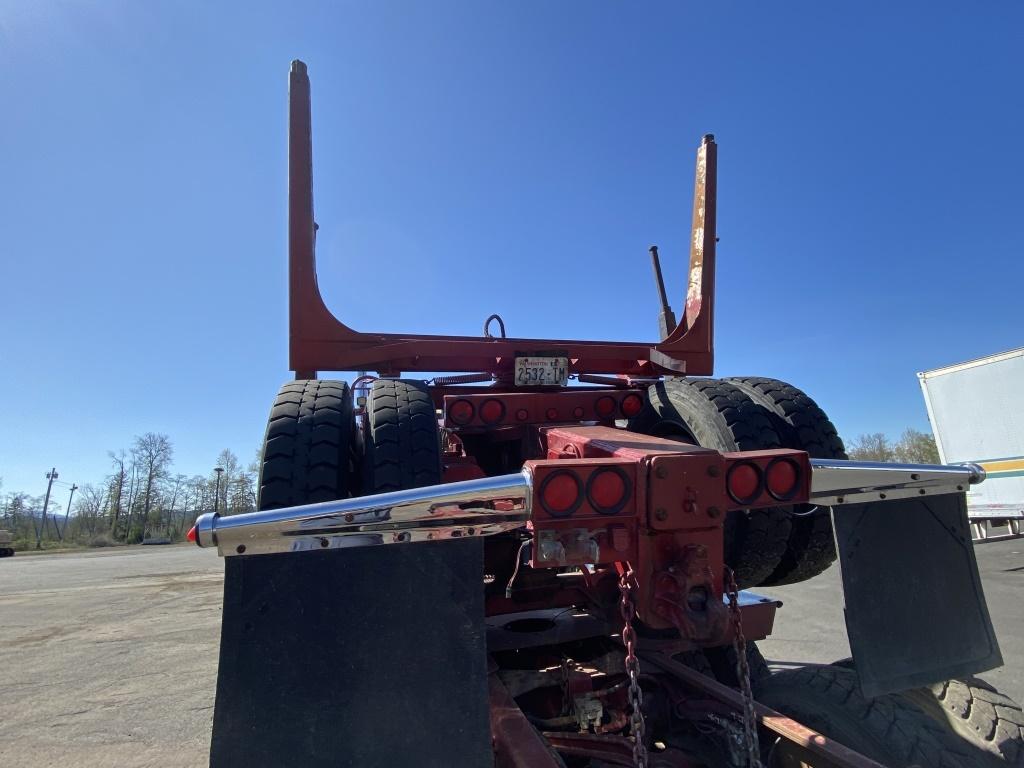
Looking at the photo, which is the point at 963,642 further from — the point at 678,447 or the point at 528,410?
the point at 528,410

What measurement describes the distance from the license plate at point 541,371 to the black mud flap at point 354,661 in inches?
71.5

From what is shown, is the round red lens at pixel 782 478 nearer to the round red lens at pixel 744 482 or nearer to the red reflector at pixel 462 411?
the round red lens at pixel 744 482

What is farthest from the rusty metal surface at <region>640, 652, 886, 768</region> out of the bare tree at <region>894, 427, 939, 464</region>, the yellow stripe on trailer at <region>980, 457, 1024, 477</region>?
the bare tree at <region>894, 427, 939, 464</region>

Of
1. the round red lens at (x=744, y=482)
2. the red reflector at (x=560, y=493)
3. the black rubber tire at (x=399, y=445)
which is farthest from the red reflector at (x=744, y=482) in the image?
the black rubber tire at (x=399, y=445)

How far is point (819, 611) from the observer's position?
27.5 feet

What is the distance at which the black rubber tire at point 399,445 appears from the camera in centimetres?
227

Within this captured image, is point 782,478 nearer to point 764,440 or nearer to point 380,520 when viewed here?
point 764,440

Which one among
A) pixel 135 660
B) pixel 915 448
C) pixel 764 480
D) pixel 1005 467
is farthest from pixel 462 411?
pixel 915 448

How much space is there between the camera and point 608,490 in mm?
1671

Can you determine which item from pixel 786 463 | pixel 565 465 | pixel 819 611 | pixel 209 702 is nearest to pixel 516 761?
pixel 565 465

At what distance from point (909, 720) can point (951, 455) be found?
12522 mm

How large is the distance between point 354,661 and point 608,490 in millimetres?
935

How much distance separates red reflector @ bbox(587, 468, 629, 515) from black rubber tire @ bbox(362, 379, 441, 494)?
0.84 metres

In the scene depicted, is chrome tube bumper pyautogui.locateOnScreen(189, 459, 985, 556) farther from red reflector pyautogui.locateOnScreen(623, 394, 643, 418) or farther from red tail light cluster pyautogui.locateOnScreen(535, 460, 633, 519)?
red reflector pyautogui.locateOnScreen(623, 394, 643, 418)
